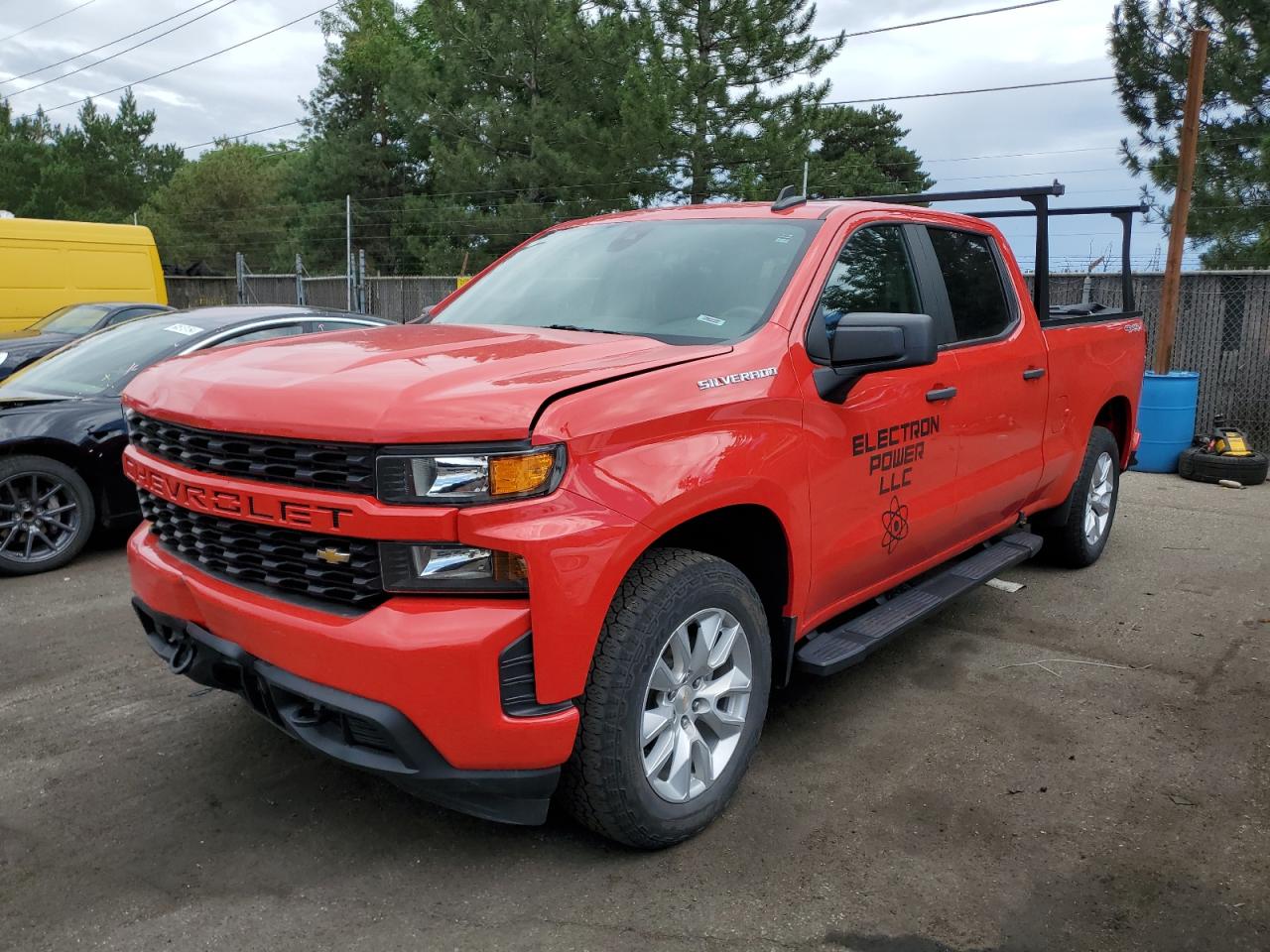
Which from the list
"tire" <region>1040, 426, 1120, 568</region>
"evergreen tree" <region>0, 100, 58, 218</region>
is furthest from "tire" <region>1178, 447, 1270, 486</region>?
"evergreen tree" <region>0, 100, 58, 218</region>

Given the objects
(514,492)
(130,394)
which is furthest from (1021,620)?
(130,394)

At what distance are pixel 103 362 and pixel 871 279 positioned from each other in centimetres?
504

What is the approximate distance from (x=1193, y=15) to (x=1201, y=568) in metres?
13.0

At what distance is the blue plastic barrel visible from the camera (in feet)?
31.3

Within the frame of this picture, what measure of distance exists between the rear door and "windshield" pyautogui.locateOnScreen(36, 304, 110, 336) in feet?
32.2

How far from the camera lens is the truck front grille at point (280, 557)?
2.54 m

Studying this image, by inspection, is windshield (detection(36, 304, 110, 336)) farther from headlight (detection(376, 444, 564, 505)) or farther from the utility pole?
the utility pole

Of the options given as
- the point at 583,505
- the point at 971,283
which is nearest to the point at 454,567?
the point at 583,505

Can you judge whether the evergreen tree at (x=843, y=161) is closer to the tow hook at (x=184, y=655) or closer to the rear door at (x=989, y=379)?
the rear door at (x=989, y=379)

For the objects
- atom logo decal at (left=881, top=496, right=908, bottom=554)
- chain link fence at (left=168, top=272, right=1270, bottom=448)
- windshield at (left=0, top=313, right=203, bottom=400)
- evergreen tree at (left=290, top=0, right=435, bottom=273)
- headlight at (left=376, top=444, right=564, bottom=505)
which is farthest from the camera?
evergreen tree at (left=290, top=0, right=435, bottom=273)

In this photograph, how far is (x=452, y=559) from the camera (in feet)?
Answer: 8.11

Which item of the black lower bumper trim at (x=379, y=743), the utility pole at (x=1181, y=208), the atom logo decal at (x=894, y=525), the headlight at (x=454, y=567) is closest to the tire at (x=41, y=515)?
the black lower bumper trim at (x=379, y=743)

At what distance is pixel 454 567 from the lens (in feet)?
8.11

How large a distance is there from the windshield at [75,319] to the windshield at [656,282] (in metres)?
8.71
